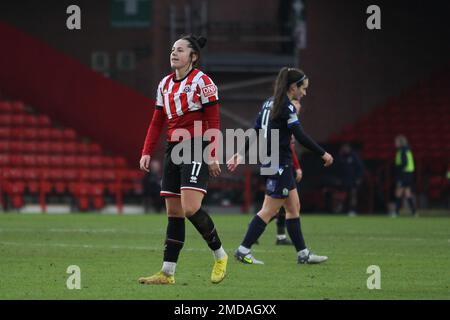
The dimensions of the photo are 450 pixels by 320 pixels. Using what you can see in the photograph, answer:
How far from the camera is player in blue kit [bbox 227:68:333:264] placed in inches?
496

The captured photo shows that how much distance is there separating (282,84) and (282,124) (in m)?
0.48

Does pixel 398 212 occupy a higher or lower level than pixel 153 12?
lower

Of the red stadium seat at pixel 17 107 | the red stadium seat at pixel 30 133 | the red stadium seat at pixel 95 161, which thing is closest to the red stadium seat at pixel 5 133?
the red stadium seat at pixel 30 133

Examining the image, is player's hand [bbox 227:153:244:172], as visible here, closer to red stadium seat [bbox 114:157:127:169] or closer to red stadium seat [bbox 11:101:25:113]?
red stadium seat [bbox 114:157:127:169]

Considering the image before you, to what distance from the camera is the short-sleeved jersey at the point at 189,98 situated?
10.2 m

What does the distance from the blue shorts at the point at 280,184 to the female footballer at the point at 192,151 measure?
256 centimetres

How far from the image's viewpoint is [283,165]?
13.0m

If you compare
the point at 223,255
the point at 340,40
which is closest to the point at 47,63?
the point at 340,40

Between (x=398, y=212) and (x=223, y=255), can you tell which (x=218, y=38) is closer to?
(x=398, y=212)

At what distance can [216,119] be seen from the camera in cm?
1027

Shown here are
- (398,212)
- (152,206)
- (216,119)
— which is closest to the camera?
(216,119)

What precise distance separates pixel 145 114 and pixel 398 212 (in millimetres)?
7300

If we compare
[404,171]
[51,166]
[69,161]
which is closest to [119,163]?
[69,161]
